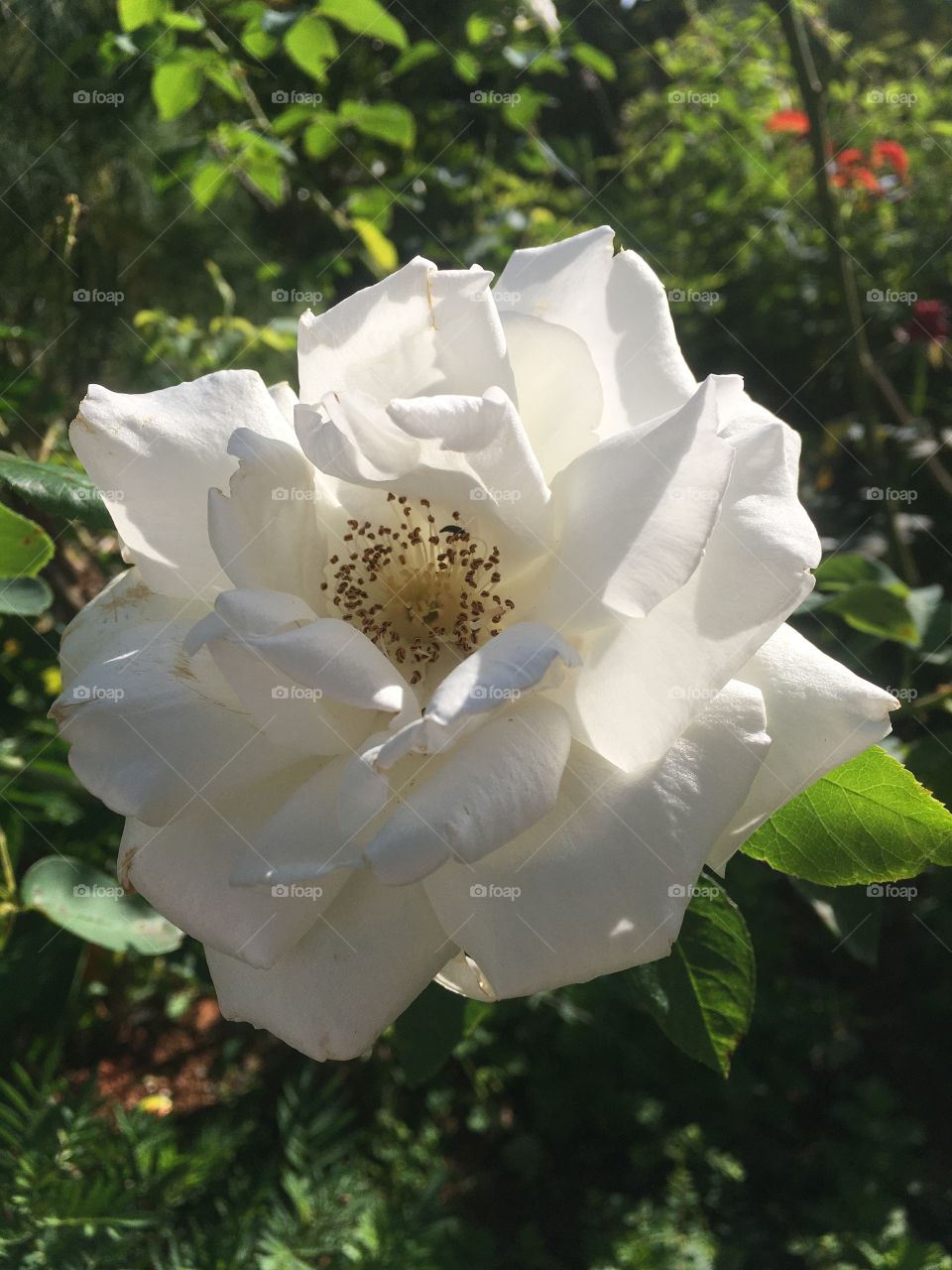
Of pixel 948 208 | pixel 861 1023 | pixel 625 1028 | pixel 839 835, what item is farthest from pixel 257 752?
pixel 948 208

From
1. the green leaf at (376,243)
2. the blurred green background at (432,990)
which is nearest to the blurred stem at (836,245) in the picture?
the blurred green background at (432,990)

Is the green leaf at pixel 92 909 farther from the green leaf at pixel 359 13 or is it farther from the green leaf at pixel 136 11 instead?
the green leaf at pixel 359 13

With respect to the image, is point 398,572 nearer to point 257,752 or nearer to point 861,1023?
point 257,752

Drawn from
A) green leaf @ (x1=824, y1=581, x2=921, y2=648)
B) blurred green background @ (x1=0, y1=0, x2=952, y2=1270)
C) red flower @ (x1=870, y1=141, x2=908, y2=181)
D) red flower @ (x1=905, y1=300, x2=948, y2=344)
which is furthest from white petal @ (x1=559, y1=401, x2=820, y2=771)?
red flower @ (x1=870, y1=141, x2=908, y2=181)

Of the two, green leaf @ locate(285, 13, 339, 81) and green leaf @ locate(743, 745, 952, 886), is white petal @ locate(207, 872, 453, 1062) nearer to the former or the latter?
green leaf @ locate(743, 745, 952, 886)

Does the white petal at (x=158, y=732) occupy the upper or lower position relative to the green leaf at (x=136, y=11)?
lower

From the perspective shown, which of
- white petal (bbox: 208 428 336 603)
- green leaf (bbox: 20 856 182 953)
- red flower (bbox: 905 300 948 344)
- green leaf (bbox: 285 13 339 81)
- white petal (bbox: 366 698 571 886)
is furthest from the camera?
red flower (bbox: 905 300 948 344)
